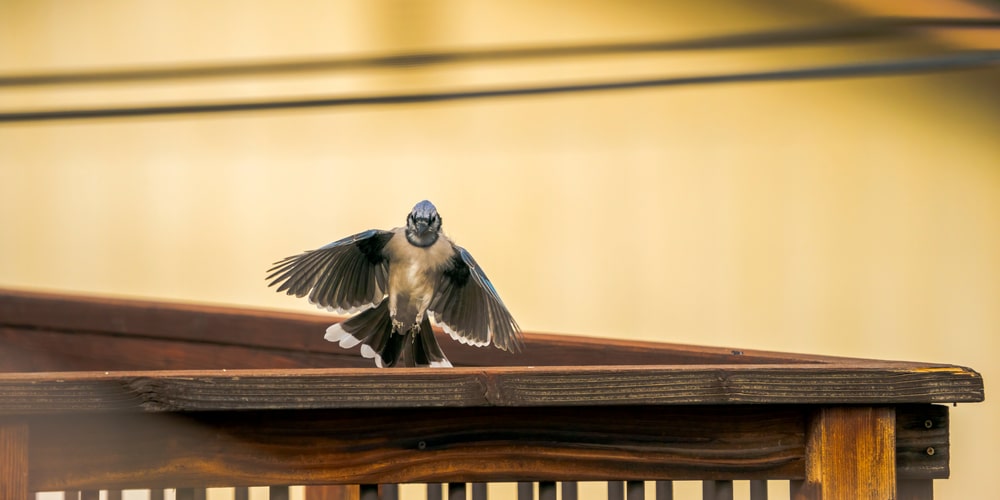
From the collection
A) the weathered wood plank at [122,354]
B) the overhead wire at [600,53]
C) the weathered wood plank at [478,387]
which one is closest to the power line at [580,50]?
the overhead wire at [600,53]

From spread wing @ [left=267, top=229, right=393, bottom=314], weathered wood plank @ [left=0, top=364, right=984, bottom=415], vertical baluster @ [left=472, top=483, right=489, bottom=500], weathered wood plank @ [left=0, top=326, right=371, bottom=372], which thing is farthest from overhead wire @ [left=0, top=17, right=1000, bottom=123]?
weathered wood plank @ [left=0, top=326, right=371, bottom=372]

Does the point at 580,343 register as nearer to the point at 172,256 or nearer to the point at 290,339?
the point at 290,339

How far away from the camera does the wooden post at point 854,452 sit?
861 millimetres

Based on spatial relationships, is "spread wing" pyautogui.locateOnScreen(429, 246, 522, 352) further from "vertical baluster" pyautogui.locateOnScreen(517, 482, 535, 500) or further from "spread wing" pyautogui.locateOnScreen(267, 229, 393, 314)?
"vertical baluster" pyautogui.locateOnScreen(517, 482, 535, 500)

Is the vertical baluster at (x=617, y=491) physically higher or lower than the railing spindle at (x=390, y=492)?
higher

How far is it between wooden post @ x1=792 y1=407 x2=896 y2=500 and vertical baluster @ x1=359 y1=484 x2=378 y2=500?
391 millimetres

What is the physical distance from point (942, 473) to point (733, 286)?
46.6 inches

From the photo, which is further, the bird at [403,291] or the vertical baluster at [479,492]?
the bird at [403,291]

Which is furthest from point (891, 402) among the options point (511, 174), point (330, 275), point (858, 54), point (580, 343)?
point (511, 174)

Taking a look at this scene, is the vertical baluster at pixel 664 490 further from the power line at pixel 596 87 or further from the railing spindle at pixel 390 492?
the power line at pixel 596 87

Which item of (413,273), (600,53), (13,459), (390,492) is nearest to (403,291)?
(413,273)

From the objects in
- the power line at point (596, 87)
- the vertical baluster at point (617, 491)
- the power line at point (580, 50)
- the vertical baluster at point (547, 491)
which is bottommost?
the vertical baluster at point (617, 491)

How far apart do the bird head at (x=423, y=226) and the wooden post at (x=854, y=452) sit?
628 mm

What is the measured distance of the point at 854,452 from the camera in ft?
2.83
